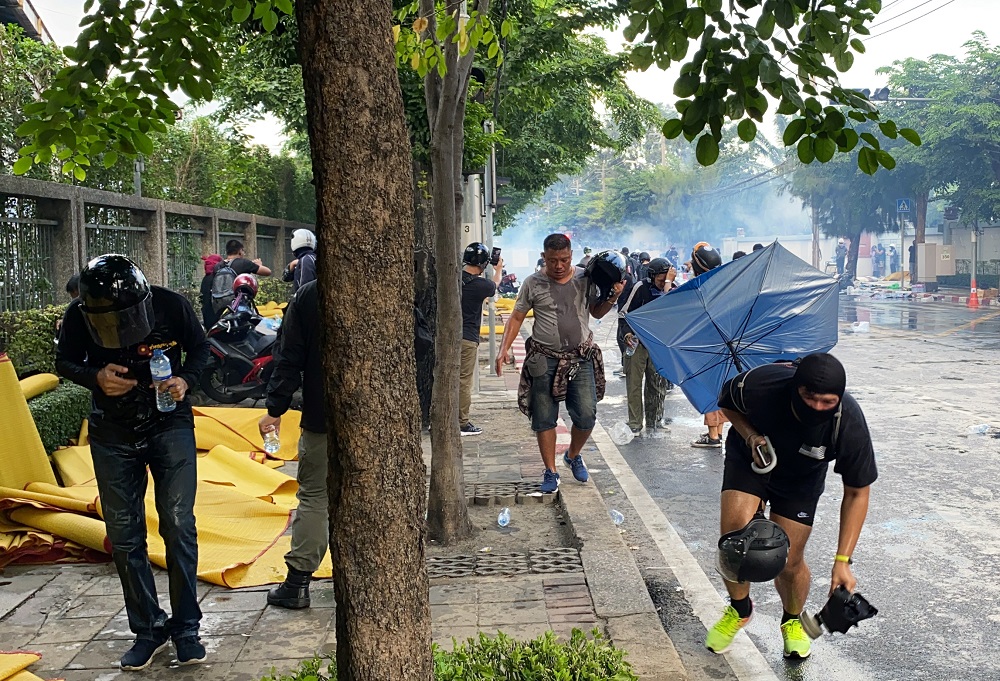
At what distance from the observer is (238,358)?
10875 mm

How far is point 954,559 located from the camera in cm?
585

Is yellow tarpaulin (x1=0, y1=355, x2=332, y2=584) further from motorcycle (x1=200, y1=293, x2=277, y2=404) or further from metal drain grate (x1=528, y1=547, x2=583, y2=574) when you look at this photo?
motorcycle (x1=200, y1=293, x2=277, y2=404)

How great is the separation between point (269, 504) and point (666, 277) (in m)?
4.95

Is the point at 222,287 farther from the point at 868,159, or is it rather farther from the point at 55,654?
the point at 868,159

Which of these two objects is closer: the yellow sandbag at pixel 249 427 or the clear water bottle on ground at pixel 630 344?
the yellow sandbag at pixel 249 427

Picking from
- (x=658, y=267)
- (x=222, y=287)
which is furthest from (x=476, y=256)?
(x=222, y=287)

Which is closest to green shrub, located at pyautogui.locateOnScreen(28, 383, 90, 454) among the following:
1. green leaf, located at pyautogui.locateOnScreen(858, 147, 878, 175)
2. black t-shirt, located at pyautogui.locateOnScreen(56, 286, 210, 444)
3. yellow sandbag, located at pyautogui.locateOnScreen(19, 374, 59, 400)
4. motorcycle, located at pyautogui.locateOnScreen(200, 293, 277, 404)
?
yellow sandbag, located at pyautogui.locateOnScreen(19, 374, 59, 400)

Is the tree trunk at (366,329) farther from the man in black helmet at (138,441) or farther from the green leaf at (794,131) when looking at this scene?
the man in black helmet at (138,441)

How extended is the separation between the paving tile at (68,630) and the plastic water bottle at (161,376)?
1201mm

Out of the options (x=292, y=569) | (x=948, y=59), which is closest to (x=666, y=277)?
(x=292, y=569)

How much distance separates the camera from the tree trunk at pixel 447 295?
5.86m

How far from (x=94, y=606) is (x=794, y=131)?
3.94 meters

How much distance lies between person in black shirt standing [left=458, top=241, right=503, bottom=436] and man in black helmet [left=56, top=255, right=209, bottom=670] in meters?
5.17

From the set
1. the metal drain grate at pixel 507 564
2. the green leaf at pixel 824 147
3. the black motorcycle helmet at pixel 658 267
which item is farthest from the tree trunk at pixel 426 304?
the green leaf at pixel 824 147
